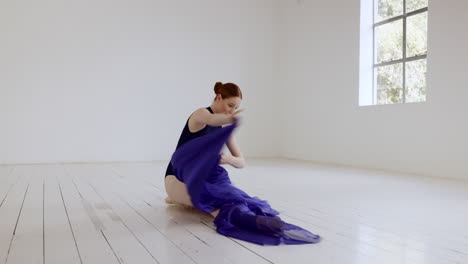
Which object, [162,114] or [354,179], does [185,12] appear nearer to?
[162,114]

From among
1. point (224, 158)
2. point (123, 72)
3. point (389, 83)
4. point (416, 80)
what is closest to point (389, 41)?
point (389, 83)

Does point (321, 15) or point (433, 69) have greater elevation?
point (321, 15)

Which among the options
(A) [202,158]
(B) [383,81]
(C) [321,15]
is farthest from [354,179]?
(C) [321,15]

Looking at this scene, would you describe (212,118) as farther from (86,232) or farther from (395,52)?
(395,52)

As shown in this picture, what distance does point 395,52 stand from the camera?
574 cm

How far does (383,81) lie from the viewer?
5.99 metres

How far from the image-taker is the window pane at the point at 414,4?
5.31m

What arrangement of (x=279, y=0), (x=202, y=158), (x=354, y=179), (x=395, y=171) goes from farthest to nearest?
(x=279, y=0) → (x=395, y=171) → (x=354, y=179) → (x=202, y=158)

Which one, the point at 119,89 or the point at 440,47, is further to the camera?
the point at 119,89

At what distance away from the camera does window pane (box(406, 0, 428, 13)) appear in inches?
209

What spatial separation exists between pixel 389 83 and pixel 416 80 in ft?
1.58

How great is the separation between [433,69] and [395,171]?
1325 mm

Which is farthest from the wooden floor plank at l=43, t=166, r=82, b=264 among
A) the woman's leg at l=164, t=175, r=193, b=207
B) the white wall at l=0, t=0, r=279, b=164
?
the white wall at l=0, t=0, r=279, b=164

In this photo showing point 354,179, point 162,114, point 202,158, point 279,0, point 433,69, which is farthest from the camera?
point 279,0
